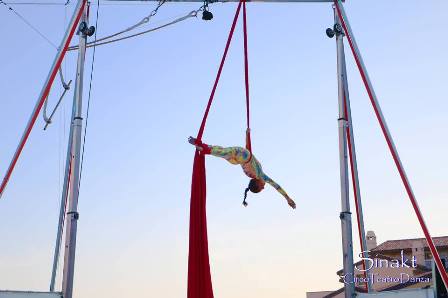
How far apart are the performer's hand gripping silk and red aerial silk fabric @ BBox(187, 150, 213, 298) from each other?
22 centimetres

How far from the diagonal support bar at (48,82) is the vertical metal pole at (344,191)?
3942mm

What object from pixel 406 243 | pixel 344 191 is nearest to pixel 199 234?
pixel 344 191

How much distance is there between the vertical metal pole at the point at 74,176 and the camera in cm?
878

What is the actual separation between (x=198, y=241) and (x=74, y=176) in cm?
196

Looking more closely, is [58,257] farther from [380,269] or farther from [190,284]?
[380,269]

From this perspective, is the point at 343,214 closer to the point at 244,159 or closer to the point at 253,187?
the point at 253,187

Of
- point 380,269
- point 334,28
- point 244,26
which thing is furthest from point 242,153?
point 380,269

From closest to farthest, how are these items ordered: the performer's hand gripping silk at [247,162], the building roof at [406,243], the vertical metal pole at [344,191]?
the performer's hand gripping silk at [247,162] → the vertical metal pole at [344,191] → the building roof at [406,243]

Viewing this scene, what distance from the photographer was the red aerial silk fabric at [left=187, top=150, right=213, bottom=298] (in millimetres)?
8562

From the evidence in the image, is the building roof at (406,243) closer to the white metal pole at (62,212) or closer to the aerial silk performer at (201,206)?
the aerial silk performer at (201,206)

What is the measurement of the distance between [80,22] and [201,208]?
339 centimetres

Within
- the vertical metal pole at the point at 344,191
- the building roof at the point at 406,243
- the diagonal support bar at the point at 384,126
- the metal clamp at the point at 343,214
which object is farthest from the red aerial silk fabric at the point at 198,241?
the building roof at the point at 406,243

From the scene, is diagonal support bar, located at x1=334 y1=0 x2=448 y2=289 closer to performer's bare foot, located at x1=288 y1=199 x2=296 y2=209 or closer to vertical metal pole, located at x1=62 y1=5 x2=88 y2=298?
performer's bare foot, located at x1=288 y1=199 x2=296 y2=209

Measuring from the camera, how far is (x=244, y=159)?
9.69m
